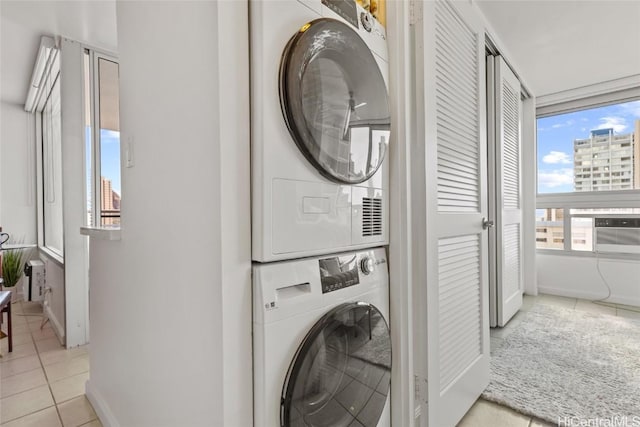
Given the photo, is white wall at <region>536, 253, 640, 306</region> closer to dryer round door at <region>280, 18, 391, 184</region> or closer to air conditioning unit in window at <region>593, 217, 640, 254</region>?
air conditioning unit in window at <region>593, 217, 640, 254</region>

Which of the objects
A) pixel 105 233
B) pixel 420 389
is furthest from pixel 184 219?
pixel 420 389

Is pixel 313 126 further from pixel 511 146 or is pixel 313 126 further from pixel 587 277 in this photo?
pixel 587 277

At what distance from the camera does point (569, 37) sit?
2449 mm

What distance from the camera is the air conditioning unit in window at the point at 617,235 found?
318 cm

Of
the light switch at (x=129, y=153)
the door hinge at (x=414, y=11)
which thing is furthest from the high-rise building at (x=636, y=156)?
the light switch at (x=129, y=153)

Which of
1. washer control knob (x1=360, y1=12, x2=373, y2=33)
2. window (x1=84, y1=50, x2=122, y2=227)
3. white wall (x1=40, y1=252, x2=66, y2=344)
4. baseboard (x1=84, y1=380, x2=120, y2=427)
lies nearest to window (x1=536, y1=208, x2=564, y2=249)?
washer control knob (x1=360, y1=12, x2=373, y2=33)

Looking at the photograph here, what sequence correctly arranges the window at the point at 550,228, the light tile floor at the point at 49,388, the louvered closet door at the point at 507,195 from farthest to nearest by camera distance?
the window at the point at 550,228 < the louvered closet door at the point at 507,195 < the light tile floor at the point at 49,388

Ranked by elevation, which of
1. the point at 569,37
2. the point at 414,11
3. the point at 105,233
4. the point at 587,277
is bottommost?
the point at 587,277

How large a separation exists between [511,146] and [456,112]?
6.23 ft

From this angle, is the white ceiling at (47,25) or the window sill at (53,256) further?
the window sill at (53,256)

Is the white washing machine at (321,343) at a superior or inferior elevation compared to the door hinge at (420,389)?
superior

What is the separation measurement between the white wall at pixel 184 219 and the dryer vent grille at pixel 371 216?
452mm

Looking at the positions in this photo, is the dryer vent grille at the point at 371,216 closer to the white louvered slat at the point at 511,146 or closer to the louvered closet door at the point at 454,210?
the louvered closet door at the point at 454,210

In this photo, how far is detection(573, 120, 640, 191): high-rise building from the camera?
3.24 meters
